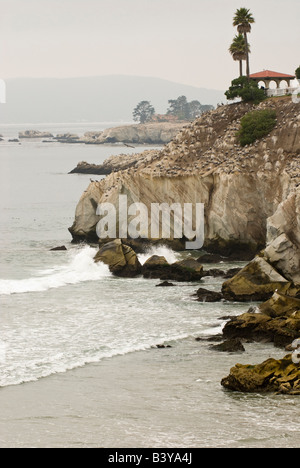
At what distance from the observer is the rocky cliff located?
5853 cm

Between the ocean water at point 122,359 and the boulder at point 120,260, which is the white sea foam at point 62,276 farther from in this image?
the boulder at point 120,260

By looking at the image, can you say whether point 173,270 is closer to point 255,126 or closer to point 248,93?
point 255,126

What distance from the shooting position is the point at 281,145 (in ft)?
205

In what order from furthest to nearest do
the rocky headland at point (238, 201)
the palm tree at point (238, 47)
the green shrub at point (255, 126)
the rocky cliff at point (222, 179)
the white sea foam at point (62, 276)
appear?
the palm tree at point (238, 47)
the green shrub at point (255, 126)
the rocky cliff at point (222, 179)
the white sea foam at point (62, 276)
the rocky headland at point (238, 201)

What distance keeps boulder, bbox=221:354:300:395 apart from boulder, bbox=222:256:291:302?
14.2 m

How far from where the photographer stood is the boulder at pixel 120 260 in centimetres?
5262

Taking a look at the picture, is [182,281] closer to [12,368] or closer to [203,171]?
[203,171]

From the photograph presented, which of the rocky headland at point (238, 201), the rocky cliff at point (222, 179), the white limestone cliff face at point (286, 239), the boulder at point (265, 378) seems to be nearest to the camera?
the boulder at point (265, 378)

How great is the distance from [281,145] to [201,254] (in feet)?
33.7

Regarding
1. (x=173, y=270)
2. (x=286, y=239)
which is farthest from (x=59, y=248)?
(x=286, y=239)

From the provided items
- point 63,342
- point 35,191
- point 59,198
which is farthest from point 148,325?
point 35,191
